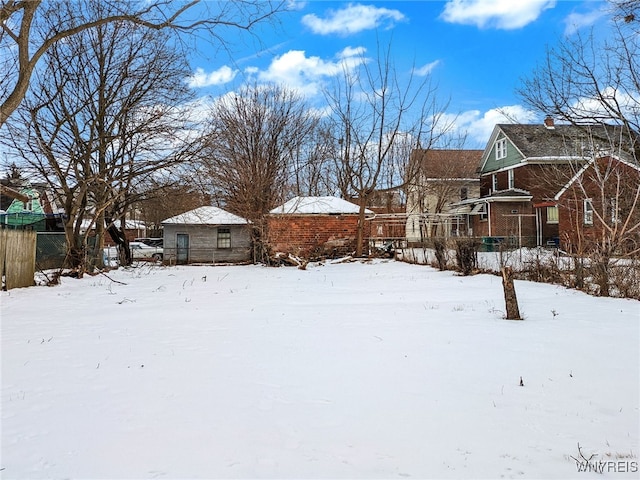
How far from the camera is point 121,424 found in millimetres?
2832

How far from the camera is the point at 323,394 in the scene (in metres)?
3.39

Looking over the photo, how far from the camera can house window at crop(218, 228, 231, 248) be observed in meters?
23.8

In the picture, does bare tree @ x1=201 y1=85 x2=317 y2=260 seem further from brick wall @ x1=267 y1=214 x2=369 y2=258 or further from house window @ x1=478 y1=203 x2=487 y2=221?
house window @ x1=478 y1=203 x2=487 y2=221

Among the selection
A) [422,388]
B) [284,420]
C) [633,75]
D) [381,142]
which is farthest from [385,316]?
[381,142]

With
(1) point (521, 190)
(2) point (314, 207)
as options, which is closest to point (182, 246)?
(2) point (314, 207)

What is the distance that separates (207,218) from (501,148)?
22173 mm

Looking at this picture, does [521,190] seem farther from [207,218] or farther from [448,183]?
[207,218]

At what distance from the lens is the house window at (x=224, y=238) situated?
23.8 meters

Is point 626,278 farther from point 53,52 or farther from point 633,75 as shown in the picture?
point 53,52

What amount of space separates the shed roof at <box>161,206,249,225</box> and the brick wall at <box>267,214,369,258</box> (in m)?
3.22

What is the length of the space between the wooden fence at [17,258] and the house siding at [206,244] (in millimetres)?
12096

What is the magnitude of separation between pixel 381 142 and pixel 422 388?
20.4m

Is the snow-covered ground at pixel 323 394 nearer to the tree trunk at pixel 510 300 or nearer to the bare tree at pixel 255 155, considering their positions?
the tree trunk at pixel 510 300

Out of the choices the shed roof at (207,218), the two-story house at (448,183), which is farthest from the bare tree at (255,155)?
the two-story house at (448,183)
